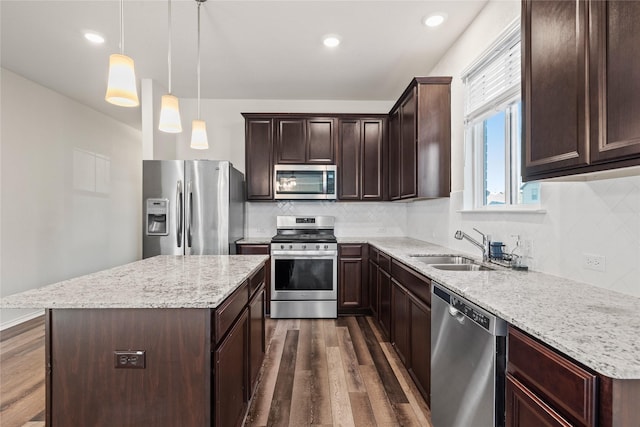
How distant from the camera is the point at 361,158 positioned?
4035 millimetres

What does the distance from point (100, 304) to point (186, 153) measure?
3527mm

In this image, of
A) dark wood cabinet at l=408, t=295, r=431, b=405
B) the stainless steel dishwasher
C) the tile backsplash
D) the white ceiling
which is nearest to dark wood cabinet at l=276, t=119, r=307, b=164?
the white ceiling

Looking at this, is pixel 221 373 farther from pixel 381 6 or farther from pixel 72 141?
pixel 72 141

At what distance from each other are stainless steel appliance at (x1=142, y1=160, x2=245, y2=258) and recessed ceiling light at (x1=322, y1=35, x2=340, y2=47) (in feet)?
5.35

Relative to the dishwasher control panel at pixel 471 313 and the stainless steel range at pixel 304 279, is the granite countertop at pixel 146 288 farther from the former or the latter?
Result: the stainless steel range at pixel 304 279

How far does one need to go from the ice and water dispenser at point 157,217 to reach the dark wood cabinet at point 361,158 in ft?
6.78

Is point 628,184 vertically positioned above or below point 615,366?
A: above

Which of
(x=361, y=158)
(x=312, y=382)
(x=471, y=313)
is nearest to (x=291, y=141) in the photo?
(x=361, y=158)

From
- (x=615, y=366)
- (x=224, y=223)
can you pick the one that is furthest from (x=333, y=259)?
Result: (x=615, y=366)

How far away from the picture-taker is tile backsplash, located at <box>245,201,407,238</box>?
4344 mm

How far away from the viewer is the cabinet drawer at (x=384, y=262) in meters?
2.96

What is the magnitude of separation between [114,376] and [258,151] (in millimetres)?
3099

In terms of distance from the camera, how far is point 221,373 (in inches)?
52.9

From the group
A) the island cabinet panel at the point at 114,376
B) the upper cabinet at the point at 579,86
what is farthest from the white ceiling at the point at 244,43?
the island cabinet panel at the point at 114,376
